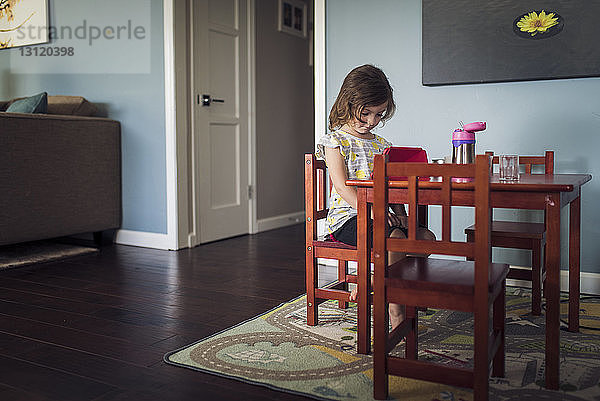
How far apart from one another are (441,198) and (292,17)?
367 centimetres

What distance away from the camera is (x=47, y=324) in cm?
225

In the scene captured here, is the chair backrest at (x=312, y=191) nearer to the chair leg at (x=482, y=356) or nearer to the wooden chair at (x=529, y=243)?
the wooden chair at (x=529, y=243)

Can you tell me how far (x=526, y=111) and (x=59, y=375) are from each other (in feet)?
7.31

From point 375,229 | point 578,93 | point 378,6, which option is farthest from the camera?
point 378,6

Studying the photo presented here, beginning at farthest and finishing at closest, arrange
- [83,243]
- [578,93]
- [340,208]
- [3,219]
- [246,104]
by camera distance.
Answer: [246,104] → [83,243] → [3,219] → [578,93] → [340,208]

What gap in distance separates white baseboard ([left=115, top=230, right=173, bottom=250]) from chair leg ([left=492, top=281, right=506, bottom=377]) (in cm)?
248

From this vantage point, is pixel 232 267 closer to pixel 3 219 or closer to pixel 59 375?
pixel 3 219

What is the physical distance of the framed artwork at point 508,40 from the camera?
2.61 meters

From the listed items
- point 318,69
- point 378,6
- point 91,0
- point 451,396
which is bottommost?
point 451,396

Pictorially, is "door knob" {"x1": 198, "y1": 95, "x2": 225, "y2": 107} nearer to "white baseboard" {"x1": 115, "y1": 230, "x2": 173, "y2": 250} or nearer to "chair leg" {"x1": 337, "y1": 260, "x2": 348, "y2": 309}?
"white baseboard" {"x1": 115, "y1": 230, "x2": 173, "y2": 250}

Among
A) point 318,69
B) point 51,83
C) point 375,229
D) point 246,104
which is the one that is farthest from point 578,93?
point 51,83

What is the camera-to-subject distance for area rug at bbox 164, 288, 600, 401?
1.64 metres

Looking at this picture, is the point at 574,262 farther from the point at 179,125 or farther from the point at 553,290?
the point at 179,125

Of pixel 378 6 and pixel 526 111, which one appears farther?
pixel 378 6
